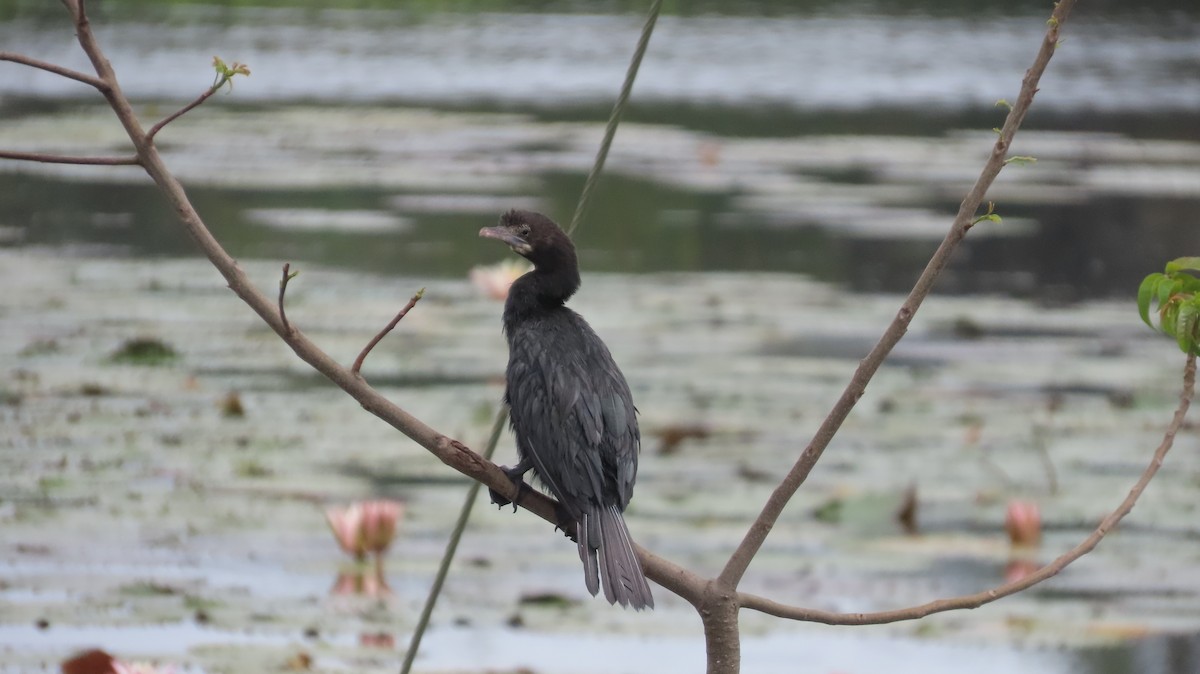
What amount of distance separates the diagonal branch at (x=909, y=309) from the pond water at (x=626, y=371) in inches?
68.9

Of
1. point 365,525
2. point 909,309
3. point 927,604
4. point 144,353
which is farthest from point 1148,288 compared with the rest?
point 144,353

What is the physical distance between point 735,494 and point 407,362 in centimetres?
176

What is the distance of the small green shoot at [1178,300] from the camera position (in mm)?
1615

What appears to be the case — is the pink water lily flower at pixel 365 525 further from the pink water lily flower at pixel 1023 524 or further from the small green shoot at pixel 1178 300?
the small green shoot at pixel 1178 300

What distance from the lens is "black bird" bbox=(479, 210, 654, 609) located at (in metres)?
1.94

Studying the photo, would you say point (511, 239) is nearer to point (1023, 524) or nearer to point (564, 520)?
point (564, 520)

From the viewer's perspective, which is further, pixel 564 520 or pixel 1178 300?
pixel 564 520

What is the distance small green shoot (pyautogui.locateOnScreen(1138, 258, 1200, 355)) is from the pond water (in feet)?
6.27

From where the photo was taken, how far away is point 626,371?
18.4 feet

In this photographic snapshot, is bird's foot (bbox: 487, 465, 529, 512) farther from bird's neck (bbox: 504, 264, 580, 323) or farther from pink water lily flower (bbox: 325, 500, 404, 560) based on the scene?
pink water lily flower (bbox: 325, 500, 404, 560)

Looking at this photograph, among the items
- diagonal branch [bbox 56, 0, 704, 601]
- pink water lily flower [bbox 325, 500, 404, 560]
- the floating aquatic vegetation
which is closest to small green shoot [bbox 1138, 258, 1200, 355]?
diagonal branch [bbox 56, 0, 704, 601]

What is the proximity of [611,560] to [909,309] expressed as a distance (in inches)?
17.3

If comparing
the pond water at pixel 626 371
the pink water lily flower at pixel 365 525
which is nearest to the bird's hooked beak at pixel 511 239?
the pond water at pixel 626 371

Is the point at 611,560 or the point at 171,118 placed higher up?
the point at 171,118
